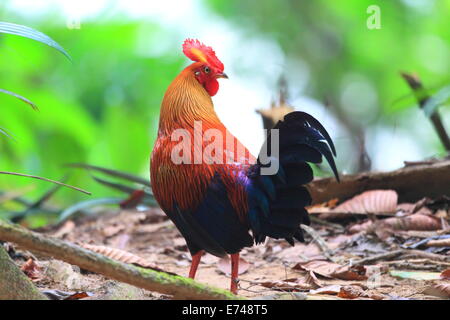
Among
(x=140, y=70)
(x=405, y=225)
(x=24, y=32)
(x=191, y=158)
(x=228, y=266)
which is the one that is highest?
(x=140, y=70)

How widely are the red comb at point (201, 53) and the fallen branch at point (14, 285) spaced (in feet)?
5.00

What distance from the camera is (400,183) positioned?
170 inches

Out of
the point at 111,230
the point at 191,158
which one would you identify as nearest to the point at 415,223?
the point at 191,158

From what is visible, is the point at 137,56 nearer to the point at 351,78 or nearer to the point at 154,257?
the point at 351,78

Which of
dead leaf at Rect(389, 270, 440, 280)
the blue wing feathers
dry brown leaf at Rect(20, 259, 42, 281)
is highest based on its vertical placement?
the blue wing feathers

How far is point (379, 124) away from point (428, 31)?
156 centimetres

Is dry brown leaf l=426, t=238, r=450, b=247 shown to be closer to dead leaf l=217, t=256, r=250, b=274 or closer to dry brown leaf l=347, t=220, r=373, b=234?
dry brown leaf l=347, t=220, r=373, b=234

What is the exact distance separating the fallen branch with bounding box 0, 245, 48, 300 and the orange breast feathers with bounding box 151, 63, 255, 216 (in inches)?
32.5

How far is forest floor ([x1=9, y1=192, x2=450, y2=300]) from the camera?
2.83 meters

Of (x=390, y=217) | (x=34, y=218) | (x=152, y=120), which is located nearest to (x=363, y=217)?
(x=390, y=217)

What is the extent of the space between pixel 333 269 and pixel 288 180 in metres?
0.85

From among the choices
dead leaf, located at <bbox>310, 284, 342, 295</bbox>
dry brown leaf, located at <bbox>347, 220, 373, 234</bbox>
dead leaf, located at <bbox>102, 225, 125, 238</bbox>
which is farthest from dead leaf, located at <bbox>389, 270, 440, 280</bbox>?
dead leaf, located at <bbox>102, 225, 125, 238</bbox>

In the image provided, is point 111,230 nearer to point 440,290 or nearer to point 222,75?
point 222,75

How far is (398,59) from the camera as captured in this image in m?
8.66
